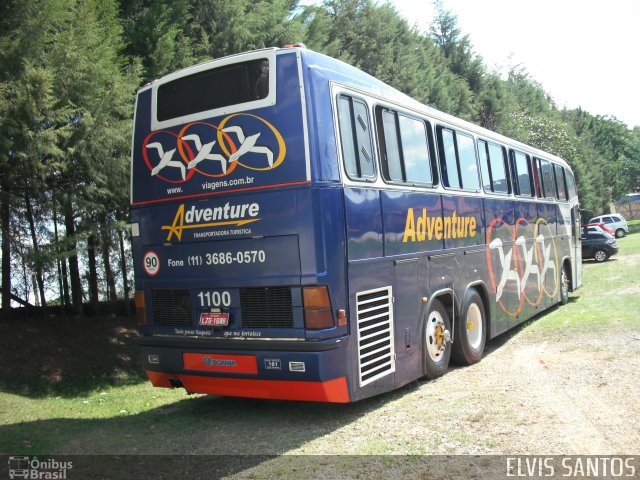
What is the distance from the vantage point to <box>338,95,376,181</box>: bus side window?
616 centimetres

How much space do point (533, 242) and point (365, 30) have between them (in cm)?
1588

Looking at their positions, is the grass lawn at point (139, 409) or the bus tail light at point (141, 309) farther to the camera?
the bus tail light at point (141, 309)

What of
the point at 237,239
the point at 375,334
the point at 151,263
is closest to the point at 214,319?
the point at 237,239

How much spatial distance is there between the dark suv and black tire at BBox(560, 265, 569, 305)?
15382 mm

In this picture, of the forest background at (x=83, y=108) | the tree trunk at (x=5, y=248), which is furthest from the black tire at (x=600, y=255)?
the tree trunk at (x=5, y=248)

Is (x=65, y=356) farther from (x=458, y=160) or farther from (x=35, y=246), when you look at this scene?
(x=458, y=160)

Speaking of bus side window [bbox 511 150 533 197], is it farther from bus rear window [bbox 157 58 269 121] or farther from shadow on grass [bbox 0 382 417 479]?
bus rear window [bbox 157 58 269 121]

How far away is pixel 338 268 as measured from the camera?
5.81 metres

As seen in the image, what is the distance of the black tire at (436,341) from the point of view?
290 inches

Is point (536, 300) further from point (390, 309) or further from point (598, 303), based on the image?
point (390, 309)

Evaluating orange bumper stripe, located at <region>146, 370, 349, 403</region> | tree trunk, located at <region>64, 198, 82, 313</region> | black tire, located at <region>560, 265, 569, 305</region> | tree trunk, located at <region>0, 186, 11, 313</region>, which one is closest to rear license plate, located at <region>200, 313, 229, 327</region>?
orange bumper stripe, located at <region>146, 370, 349, 403</region>

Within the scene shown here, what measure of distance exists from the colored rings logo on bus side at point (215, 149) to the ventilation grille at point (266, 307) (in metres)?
1.22

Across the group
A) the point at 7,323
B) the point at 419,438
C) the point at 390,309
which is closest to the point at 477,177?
the point at 390,309

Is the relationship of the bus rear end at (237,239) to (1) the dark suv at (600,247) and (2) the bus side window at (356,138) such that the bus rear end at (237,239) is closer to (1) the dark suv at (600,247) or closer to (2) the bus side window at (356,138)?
(2) the bus side window at (356,138)
